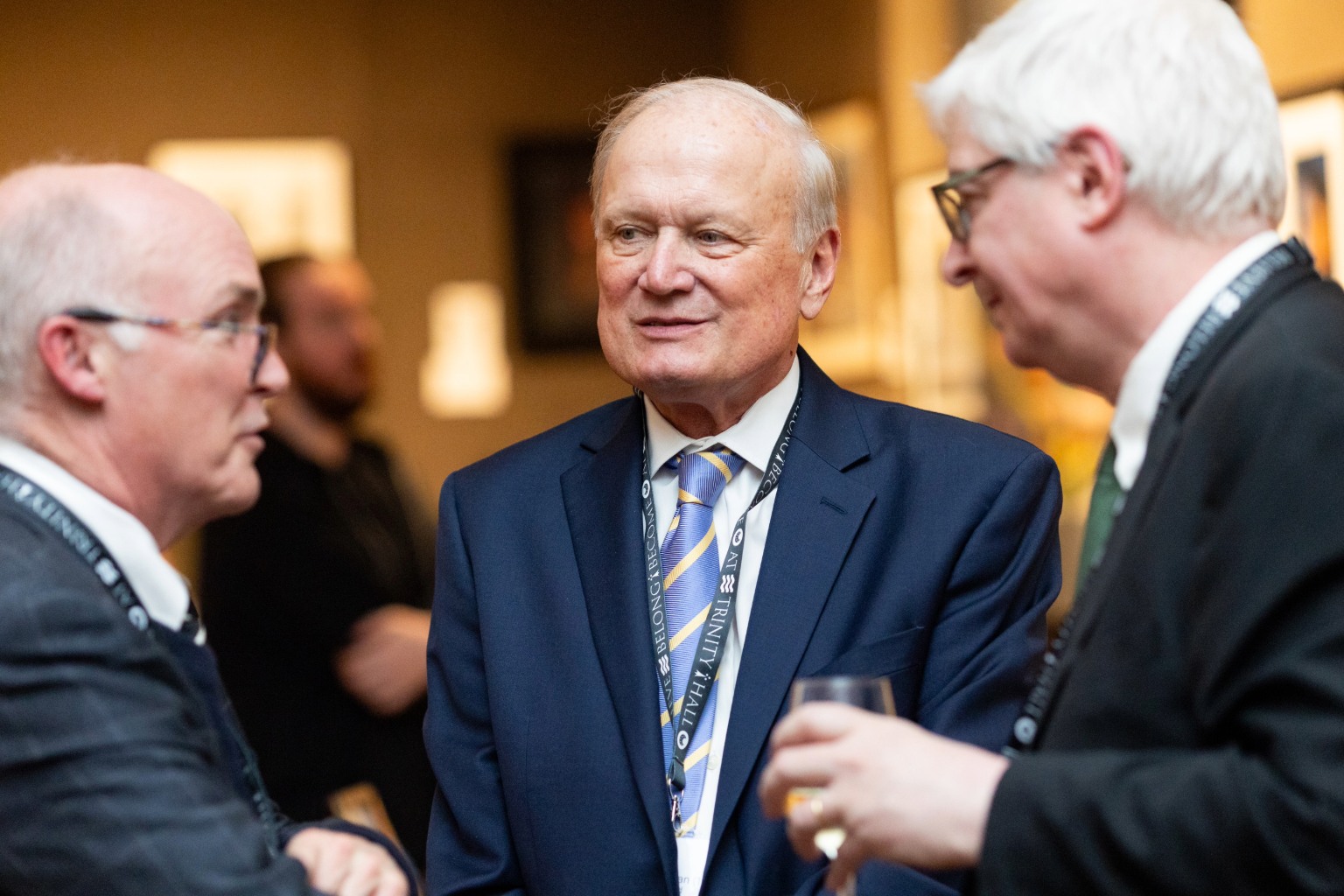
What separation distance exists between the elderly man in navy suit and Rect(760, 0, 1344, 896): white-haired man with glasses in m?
0.59

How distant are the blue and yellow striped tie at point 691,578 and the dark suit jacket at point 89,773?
738mm

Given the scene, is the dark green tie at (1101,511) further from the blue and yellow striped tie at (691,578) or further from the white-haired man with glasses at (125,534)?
the white-haired man with glasses at (125,534)

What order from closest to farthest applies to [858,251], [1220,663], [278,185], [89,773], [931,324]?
1. [1220,663]
2. [89,773]
3. [931,324]
4. [858,251]
5. [278,185]

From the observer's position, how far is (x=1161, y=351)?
154cm

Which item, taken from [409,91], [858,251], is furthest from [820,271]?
[409,91]

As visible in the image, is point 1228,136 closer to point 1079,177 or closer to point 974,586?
point 1079,177

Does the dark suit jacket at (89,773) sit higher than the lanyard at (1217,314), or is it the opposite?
the lanyard at (1217,314)

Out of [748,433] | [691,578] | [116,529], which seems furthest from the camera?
[748,433]

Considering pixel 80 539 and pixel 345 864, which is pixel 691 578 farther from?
pixel 80 539

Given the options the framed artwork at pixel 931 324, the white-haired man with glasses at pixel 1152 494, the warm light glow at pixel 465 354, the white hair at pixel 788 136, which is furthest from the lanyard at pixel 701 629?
the warm light glow at pixel 465 354

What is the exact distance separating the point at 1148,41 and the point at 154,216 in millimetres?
1243

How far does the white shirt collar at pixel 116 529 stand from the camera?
179 cm

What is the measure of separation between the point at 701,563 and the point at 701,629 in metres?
0.12

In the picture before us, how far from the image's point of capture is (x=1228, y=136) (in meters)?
1.53
